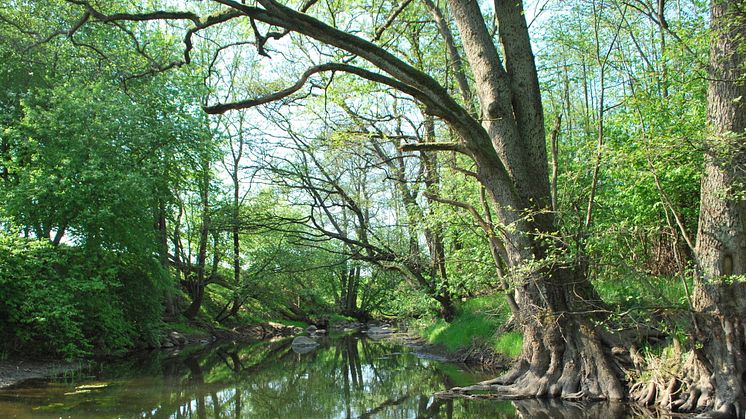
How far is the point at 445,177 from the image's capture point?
1472 centimetres

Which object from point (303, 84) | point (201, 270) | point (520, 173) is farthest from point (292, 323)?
point (303, 84)

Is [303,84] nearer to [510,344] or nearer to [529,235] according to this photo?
[529,235]

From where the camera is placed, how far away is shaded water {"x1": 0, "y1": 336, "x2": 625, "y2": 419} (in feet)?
28.3

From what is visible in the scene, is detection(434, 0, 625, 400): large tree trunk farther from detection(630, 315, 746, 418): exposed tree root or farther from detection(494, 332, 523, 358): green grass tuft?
detection(494, 332, 523, 358): green grass tuft

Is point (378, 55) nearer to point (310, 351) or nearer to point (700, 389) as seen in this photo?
point (700, 389)

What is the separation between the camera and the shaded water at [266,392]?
8641mm

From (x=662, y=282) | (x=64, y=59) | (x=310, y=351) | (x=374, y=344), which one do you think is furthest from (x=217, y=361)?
(x=662, y=282)

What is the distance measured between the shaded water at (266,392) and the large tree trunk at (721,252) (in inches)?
49.7

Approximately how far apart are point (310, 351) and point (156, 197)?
25.7 ft

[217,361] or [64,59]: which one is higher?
[64,59]

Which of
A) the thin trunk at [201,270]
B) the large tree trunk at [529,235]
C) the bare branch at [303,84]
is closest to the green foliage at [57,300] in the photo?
the thin trunk at [201,270]

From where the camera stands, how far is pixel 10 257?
1284cm

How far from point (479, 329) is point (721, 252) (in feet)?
27.2

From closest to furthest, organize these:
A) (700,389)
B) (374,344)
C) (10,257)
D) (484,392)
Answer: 1. (700,389)
2. (484,392)
3. (10,257)
4. (374,344)
